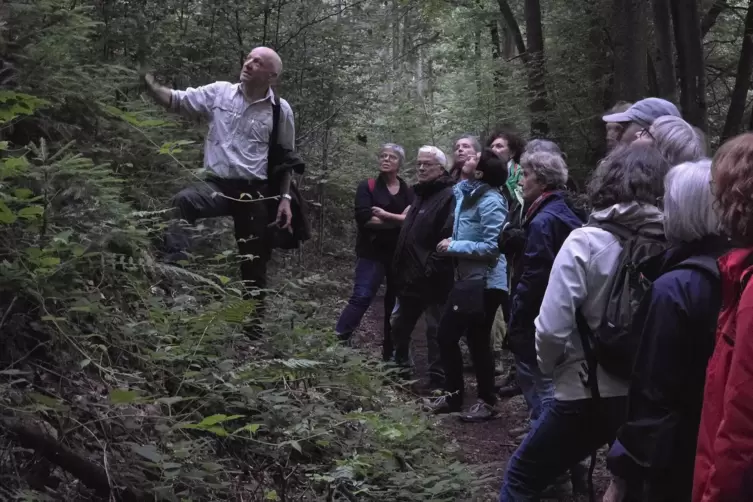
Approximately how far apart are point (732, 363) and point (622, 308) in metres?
1.18

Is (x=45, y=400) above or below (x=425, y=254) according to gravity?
above

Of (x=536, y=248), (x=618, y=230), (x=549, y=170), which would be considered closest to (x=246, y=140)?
(x=549, y=170)

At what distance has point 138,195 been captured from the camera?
18.2 feet

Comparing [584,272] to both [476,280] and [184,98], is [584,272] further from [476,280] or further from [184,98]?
[184,98]

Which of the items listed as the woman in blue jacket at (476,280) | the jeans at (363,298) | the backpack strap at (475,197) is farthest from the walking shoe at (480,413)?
the backpack strap at (475,197)

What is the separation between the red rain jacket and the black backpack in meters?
0.89

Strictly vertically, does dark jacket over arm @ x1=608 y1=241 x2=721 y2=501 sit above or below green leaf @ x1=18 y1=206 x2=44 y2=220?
below

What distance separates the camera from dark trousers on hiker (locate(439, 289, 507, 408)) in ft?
22.6

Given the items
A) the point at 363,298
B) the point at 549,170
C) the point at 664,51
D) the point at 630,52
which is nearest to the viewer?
the point at 549,170

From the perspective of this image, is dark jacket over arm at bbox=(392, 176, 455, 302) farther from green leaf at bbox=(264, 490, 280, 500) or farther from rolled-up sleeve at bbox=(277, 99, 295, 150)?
green leaf at bbox=(264, 490, 280, 500)

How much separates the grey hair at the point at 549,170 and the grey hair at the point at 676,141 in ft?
3.08

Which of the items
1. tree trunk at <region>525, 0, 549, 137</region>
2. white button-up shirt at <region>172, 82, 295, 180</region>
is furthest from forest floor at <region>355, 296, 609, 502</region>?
tree trunk at <region>525, 0, 549, 137</region>

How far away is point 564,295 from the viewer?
147 inches

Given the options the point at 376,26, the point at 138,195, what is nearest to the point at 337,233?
the point at 376,26
